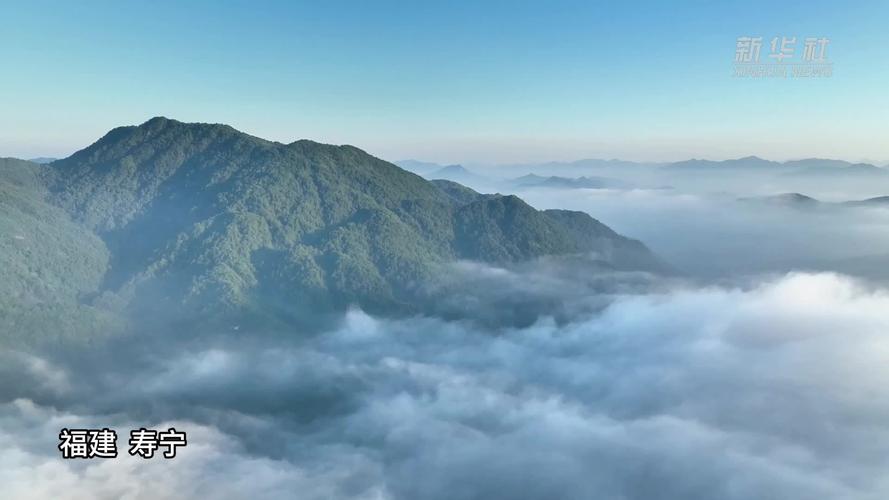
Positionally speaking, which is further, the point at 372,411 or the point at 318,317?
the point at 318,317

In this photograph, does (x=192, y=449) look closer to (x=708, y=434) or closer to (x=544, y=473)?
(x=544, y=473)

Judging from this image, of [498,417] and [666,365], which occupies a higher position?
[666,365]

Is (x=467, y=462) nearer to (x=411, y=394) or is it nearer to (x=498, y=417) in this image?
(x=498, y=417)

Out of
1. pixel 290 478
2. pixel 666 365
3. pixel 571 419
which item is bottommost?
pixel 290 478

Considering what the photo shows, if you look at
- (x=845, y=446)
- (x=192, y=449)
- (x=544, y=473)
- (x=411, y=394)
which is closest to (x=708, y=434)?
(x=845, y=446)

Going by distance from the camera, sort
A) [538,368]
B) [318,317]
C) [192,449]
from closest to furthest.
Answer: [192,449], [538,368], [318,317]

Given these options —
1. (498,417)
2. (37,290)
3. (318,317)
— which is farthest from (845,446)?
(37,290)

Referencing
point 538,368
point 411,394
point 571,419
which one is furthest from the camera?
point 538,368

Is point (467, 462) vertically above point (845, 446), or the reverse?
point (845, 446)

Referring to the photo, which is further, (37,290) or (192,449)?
(37,290)
